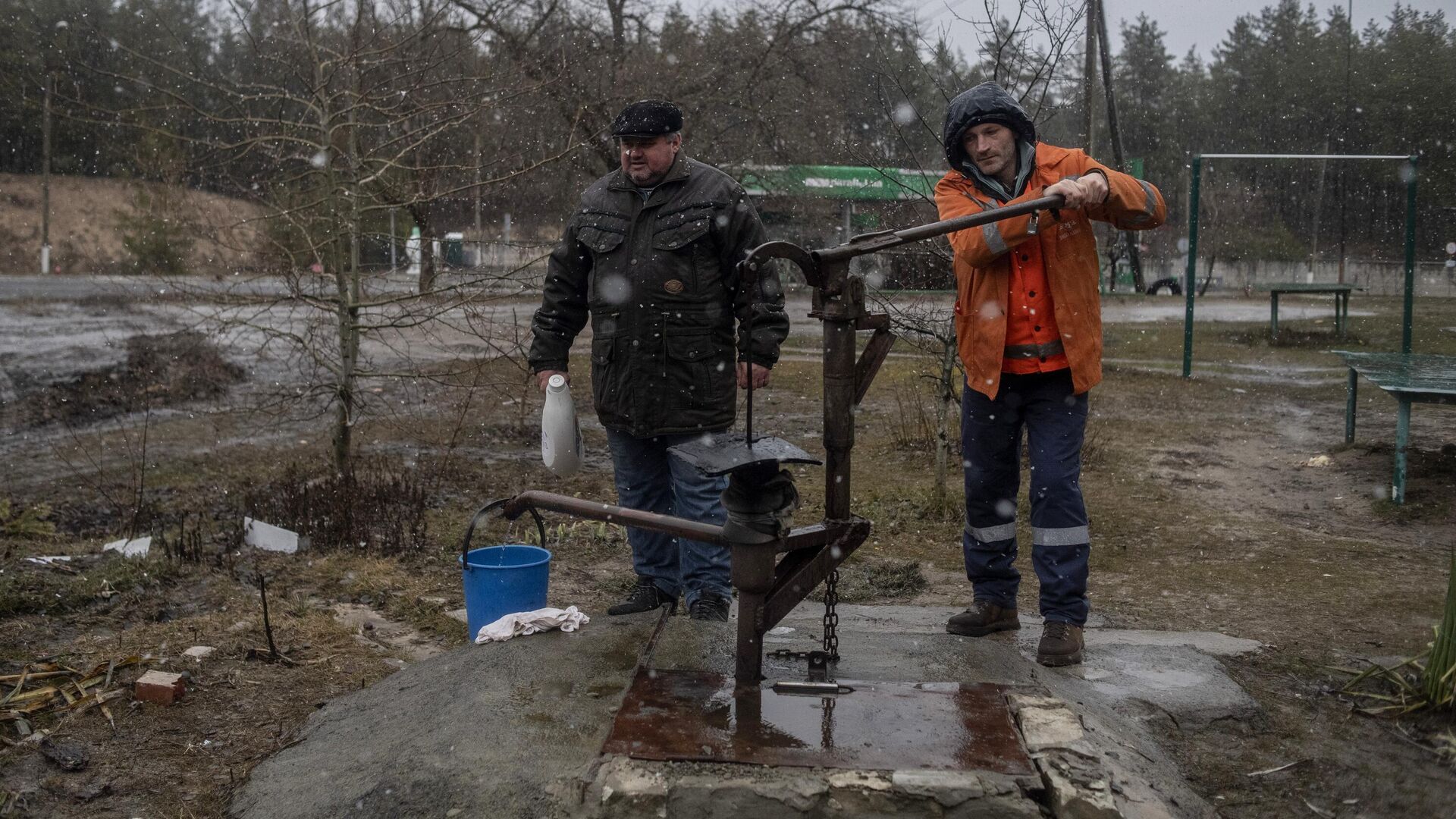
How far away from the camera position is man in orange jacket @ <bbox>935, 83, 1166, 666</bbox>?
3.70 metres

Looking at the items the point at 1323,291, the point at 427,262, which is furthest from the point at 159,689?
the point at 1323,291

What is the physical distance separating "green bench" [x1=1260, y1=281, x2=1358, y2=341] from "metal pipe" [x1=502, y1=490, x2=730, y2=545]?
12.6 m

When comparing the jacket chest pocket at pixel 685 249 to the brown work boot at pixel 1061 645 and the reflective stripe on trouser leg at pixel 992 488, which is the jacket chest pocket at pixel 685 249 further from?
the brown work boot at pixel 1061 645

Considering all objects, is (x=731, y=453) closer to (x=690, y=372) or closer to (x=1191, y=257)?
(x=690, y=372)

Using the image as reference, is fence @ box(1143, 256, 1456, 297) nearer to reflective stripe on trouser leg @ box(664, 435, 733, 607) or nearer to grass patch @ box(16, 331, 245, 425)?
reflective stripe on trouser leg @ box(664, 435, 733, 607)

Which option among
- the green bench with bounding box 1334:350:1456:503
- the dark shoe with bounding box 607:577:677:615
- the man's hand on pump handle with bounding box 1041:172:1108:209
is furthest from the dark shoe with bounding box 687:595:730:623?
the green bench with bounding box 1334:350:1456:503

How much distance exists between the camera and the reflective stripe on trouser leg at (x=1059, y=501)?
373 cm

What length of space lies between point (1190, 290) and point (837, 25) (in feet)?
18.5

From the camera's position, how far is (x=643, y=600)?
172 inches

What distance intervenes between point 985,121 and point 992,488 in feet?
4.01

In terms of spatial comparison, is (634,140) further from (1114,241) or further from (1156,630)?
(1114,241)

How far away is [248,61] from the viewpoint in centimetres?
841

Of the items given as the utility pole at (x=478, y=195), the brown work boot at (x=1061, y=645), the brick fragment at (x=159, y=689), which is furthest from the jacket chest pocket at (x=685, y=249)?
the utility pole at (x=478, y=195)

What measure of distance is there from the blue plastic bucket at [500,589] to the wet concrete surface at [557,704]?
0.78ft
